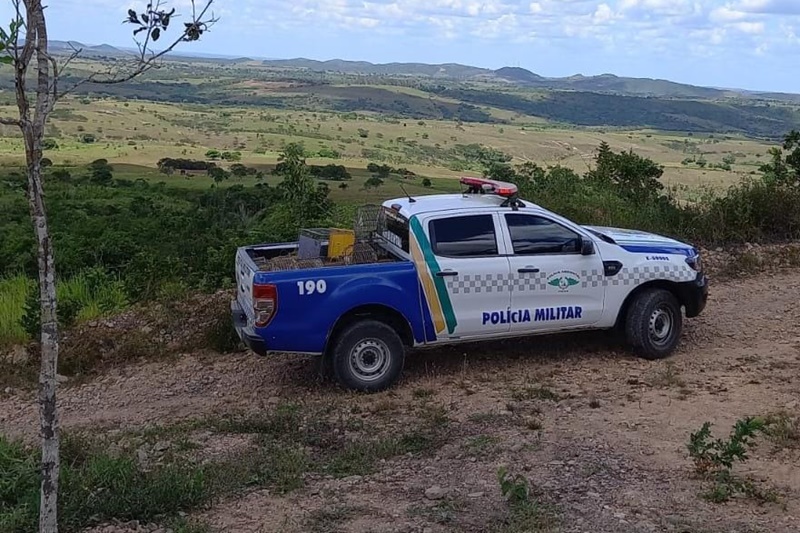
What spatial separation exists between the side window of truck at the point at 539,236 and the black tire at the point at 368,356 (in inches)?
54.6

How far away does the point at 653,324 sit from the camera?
815 centimetres

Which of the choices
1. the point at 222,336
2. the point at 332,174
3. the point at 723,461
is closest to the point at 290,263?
the point at 222,336

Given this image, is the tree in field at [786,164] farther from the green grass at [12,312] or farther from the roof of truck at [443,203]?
the green grass at [12,312]

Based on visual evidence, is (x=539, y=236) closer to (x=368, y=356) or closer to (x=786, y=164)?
(x=368, y=356)

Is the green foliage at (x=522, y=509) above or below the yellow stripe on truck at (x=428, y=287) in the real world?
below

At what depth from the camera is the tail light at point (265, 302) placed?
22.7 ft

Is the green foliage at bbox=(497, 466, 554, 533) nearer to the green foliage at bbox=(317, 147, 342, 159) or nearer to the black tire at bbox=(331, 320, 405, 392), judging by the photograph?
the black tire at bbox=(331, 320, 405, 392)

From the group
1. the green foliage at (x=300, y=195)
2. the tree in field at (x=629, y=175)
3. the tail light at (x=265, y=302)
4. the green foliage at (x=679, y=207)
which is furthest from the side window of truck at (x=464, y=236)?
the tree in field at (x=629, y=175)

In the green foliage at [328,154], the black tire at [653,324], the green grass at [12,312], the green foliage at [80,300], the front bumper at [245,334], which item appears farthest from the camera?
the green foliage at [328,154]

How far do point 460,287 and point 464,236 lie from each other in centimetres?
45

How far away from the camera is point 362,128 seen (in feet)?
314

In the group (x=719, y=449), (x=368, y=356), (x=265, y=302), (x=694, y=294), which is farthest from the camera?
(x=694, y=294)

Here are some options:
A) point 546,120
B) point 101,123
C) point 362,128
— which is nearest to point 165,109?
point 101,123

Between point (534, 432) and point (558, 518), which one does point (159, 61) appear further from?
point (534, 432)
